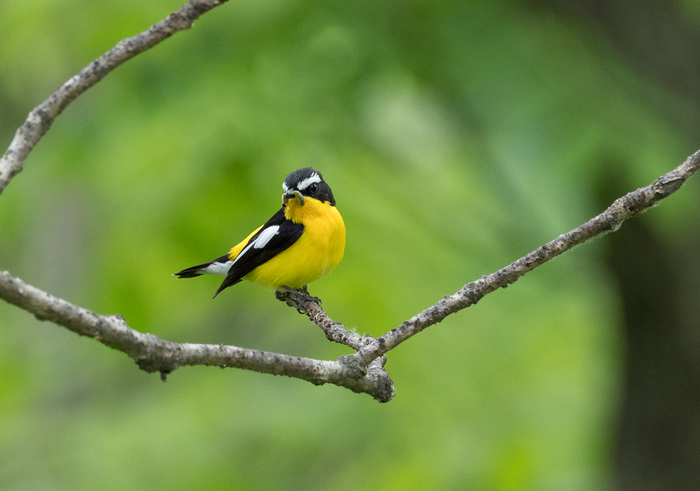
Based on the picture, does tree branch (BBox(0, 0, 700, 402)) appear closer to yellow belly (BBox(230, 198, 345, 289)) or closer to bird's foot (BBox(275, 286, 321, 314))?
bird's foot (BBox(275, 286, 321, 314))

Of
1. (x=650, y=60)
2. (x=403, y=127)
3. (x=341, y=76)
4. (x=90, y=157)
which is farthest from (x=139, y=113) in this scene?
(x=650, y=60)

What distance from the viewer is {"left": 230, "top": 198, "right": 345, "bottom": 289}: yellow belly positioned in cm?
554

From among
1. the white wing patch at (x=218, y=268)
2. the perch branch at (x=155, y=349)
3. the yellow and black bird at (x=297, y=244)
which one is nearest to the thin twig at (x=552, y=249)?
the perch branch at (x=155, y=349)

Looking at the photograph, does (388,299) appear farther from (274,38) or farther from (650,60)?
(650,60)

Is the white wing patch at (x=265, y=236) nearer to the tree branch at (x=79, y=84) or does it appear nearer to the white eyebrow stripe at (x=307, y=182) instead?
the white eyebrow stripe at (x=307, y=182)

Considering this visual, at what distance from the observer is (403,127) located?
7.79 metres

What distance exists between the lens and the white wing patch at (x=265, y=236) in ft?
18.9

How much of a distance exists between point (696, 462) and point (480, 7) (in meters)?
5.39

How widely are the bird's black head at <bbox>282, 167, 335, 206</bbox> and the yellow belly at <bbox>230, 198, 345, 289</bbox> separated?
11 cm

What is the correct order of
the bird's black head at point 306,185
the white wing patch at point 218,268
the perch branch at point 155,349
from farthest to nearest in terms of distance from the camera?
the white wing patch at point 218,268, the bird's black head at point 306,185, the perch branch at point 155,349

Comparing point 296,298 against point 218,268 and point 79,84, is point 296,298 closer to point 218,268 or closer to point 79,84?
point 218,268

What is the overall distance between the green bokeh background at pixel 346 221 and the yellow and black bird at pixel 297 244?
145 cm

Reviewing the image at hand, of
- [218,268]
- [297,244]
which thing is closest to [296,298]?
[297,244]

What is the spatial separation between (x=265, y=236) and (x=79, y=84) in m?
3.54
